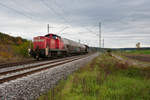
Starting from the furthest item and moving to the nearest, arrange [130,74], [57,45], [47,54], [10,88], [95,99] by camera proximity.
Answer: [57,45]
[47,54]
[130,74]
[10,88]
[95,99]

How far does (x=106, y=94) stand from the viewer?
12.3 ft

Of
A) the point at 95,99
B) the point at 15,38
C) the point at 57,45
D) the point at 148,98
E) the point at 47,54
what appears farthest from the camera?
the point at 15,38

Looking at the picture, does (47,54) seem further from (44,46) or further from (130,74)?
(130,74)

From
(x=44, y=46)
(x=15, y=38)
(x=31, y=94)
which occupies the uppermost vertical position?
(x=15, y=38)

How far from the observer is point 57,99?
336 cm

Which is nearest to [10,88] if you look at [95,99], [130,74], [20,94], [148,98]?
[20,94]

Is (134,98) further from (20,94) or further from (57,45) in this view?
(57,45)

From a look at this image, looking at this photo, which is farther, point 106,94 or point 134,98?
point 106,94

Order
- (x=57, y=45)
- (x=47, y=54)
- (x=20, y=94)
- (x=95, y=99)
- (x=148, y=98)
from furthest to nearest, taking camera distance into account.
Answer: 1. (x=57, y=45)
2. (x=47, y=54)
3. (x=20, y=94)
4. (x=148, y=98)
5. (x=95, y=99)

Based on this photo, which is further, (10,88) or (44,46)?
(44,46)

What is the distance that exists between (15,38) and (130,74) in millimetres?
96547

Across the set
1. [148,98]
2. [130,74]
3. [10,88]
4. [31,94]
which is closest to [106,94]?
[148,98]

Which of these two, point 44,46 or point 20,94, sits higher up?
point 44,46

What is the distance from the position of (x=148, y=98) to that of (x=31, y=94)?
11.7ft
